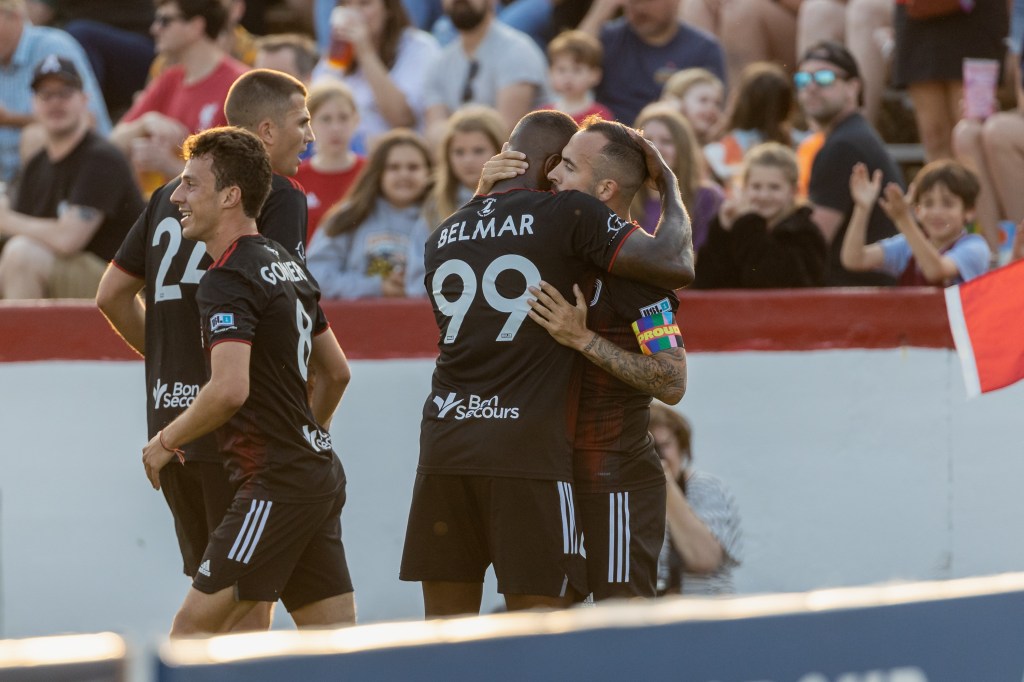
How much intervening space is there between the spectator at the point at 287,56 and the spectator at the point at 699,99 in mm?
2238

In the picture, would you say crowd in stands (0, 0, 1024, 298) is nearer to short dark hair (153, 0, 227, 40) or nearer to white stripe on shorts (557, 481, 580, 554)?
short dark hair (153, 0, 227, 40)

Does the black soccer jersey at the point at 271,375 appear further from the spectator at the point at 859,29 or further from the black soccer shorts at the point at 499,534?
the spectator at the point at 859,29

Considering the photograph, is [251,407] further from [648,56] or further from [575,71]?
[648,56]

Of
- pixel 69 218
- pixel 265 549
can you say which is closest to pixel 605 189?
pixel 265 549

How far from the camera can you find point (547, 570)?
4492 mm

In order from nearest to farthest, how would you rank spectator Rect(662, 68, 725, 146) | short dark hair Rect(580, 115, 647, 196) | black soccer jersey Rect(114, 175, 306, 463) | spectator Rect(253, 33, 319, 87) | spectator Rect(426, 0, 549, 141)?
short dark hair Rect(580, 115, 647, 196) < black soccer jersey Rect(114, 175, 306, 463) < spectator Rect(662, 68, 725, 146) < spectator Rect(426, 0, 549, 141) < spectator Rect(253, 33, 319, 87)

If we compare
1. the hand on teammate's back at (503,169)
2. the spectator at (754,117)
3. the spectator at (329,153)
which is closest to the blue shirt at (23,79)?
the spectator at (329,153)

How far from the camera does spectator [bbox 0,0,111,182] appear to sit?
9156 mm

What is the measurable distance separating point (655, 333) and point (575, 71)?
450cm

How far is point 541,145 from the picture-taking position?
464cm

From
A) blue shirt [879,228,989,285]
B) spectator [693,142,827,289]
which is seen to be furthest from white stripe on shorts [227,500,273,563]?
blue shirt [879,228,989,285]

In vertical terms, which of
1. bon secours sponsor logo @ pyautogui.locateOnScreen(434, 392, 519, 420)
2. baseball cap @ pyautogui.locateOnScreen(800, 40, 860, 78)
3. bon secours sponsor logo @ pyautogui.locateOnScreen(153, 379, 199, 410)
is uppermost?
baseball cap @ pyautogui.locateOnScreen(800, 40, 860, 78)

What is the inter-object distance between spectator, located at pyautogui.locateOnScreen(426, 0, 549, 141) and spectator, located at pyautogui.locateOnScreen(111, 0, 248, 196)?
118 cm

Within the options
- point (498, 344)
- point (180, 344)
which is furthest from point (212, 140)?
point (498, 344)
